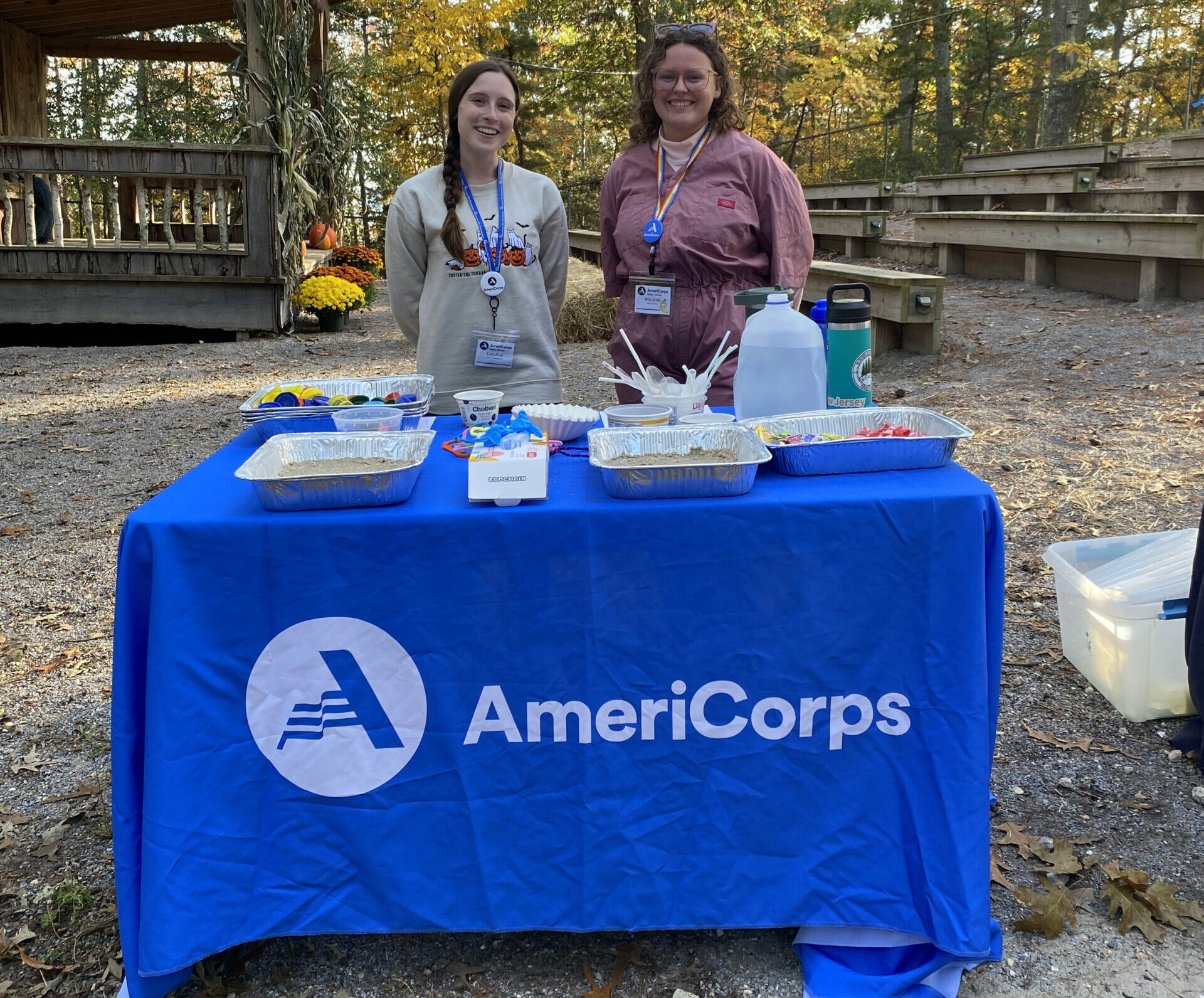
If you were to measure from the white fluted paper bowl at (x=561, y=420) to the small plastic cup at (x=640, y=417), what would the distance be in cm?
10

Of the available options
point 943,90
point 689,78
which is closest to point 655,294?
point 689,78

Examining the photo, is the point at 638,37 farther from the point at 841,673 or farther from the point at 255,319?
the point at 841,673

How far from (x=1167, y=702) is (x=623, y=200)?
2179 mm

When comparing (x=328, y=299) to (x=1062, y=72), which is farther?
(x=1062, y=72)

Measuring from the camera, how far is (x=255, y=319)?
962cm

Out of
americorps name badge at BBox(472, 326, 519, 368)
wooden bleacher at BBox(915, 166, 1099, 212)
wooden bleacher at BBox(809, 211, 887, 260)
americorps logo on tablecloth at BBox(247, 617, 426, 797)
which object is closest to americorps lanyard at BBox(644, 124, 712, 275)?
americorps name badge at BBox(472, 326, 519, 368)

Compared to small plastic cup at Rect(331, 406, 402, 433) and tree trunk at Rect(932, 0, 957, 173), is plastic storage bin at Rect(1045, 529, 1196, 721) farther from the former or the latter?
tree trunk at Rect(932, 0, 957, 173)

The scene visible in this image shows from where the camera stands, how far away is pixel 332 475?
65.1 inches

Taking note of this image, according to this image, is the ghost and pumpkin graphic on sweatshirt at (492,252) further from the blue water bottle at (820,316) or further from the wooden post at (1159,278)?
the wooden post at (1159,278)

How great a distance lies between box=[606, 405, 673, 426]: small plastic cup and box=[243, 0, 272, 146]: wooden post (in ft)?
27.9

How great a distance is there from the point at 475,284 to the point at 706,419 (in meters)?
1.13

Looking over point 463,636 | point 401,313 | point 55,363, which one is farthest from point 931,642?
point 55,363

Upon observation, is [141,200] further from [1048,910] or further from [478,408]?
[1048,910]

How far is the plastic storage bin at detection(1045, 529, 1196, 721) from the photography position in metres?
2.72
